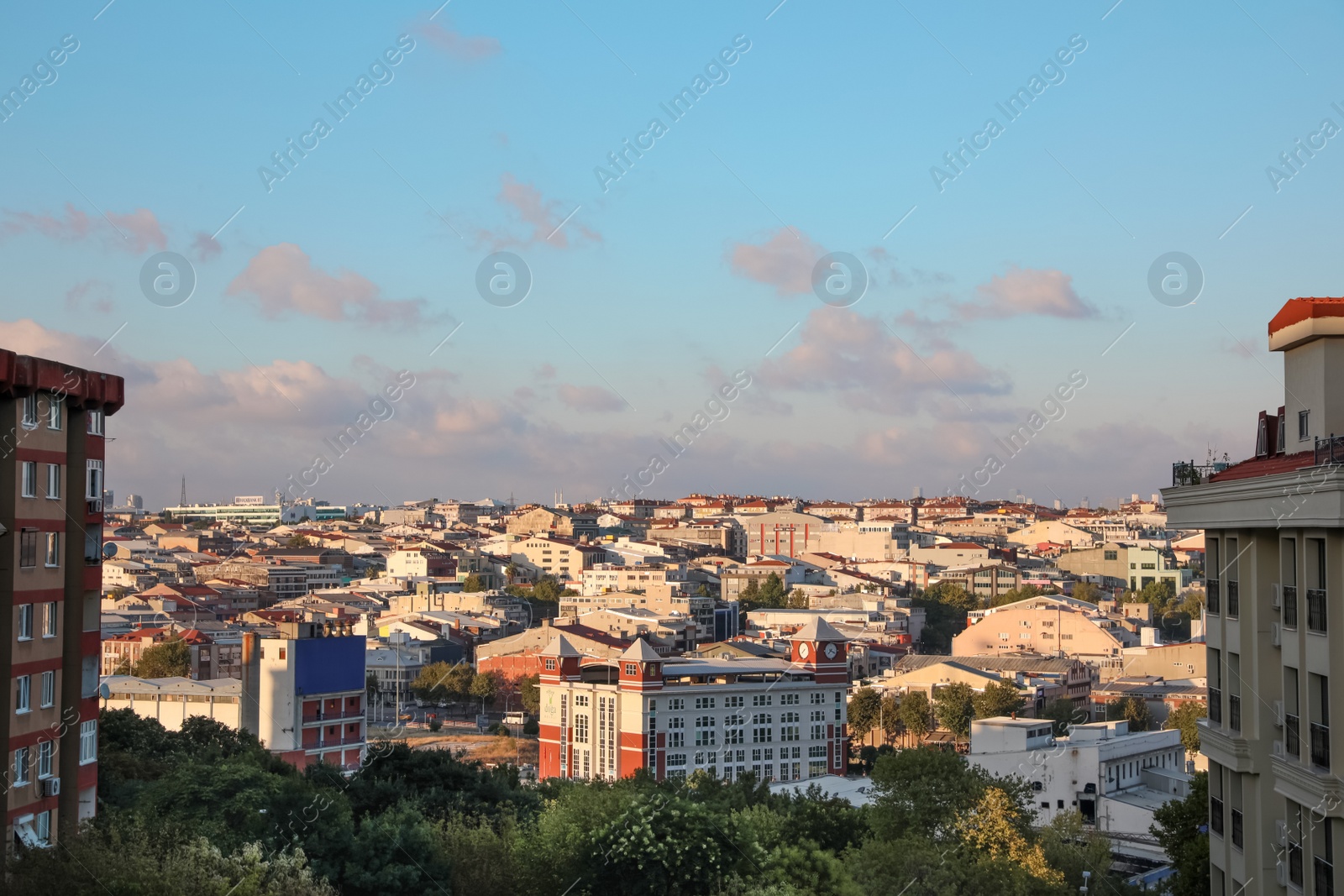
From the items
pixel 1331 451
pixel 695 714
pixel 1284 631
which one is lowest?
pixel 695 714

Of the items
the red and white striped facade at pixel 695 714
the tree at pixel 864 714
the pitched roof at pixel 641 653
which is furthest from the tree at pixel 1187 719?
the pitched roof at pixel 641 653

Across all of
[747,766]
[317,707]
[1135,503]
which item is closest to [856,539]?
[1135,503]

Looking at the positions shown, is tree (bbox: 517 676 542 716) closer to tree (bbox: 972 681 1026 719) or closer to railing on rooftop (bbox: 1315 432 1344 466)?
tree (bbox: 972 681 1026 719)

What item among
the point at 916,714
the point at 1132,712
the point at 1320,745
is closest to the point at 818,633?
the point at 916,714

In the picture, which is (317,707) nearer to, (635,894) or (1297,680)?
(635,894)

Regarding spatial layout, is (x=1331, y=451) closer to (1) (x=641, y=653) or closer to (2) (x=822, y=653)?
(1) (x=641, y=653)

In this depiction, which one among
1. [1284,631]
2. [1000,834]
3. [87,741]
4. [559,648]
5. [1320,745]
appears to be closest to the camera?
[1320,745]
